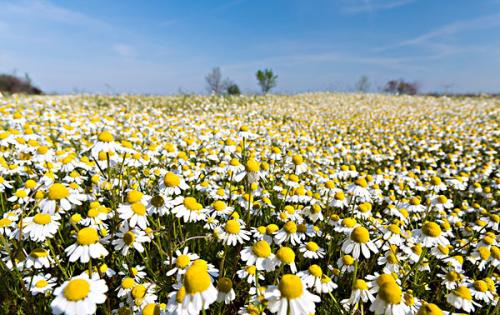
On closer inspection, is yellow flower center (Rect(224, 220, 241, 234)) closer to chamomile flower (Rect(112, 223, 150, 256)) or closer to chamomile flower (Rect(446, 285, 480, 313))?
chamomile flower (Rect(112, 223, 150, 256))

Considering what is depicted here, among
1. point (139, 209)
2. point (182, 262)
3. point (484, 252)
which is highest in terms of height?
point (139, 209)

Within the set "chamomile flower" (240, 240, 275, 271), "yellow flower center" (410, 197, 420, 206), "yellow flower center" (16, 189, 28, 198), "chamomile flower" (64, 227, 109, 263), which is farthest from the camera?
"yellow flower center" (410, 197, 420, 206)

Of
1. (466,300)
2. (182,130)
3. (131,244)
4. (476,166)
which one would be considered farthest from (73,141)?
(476,166)

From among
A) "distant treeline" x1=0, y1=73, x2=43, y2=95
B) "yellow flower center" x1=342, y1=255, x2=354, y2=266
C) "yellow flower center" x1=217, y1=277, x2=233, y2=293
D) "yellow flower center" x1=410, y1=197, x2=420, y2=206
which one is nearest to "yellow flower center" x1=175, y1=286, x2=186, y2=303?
"yellow flower center" x1=217, y1=277, x2=233, y2=293

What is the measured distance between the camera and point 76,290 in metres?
1.30

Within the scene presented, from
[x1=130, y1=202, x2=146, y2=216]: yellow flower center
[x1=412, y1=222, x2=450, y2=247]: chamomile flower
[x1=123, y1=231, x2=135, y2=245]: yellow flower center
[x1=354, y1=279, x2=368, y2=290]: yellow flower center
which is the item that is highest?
[x1=130, y1=202, x2=146, y2=216]: yellow flower center

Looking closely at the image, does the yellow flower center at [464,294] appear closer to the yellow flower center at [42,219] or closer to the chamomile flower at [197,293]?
the chamomile flower at [197,293]

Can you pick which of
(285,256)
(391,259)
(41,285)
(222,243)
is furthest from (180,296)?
(391,259)

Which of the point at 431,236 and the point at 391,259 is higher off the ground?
the point at 431,236

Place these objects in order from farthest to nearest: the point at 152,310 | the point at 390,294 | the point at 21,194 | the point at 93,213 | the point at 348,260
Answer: the point at 21,194, the point at 93,213, the point at 348,260, the point at 152,310, the point at 390,294

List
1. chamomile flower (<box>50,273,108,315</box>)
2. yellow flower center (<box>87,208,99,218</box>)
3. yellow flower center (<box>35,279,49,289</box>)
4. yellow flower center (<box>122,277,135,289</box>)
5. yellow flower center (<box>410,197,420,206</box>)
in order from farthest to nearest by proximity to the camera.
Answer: yellow flower center (<box>410,197,420,206</box>) < yellow flower center (<box>87,208,99,218</box>) < yellow flower center (<box>35,279,49,289</box>) < yellow flower center (<box>122,277,135,289</box>) < chamomile flower (<box>50,273,108,315</box>)

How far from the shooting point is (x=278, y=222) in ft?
11.1

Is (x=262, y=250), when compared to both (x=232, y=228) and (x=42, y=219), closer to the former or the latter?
(x=232, y=228)

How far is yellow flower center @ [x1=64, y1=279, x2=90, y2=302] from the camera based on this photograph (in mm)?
1292
